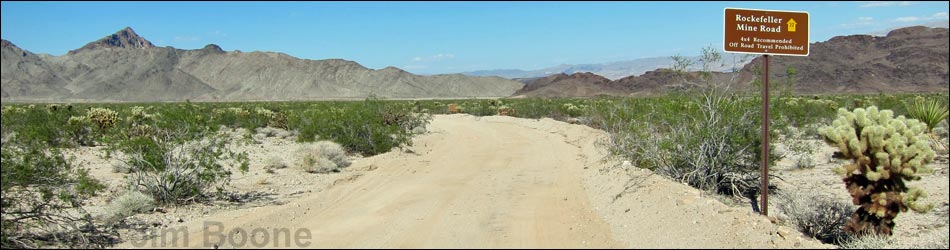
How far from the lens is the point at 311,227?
7887mm

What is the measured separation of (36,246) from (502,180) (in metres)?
7.38

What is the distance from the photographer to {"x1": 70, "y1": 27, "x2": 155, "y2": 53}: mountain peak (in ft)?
436

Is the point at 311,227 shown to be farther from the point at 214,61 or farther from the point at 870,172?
the point at 214,61

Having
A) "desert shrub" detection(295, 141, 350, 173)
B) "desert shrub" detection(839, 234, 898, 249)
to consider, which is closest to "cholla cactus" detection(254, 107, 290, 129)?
"desert shrub" detection(295, 141, 350, 173)

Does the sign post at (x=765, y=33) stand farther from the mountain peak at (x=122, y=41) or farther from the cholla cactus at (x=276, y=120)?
the mountain peak at (x=122, y=41)

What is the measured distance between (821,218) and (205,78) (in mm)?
126385

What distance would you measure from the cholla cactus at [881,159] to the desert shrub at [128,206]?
348 inches

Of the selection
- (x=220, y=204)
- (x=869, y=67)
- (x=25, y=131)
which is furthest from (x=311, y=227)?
(x=869, y=67)

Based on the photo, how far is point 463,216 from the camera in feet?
27.1

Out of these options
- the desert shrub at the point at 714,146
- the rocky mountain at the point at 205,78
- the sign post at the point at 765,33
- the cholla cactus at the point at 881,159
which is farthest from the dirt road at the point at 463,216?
the rocky mountain at the point at 205,78

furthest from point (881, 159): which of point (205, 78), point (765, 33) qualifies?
point (205, 78)

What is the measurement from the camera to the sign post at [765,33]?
7.55 metres

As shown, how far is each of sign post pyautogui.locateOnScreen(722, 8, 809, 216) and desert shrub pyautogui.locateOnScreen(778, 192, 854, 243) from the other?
5.79ft

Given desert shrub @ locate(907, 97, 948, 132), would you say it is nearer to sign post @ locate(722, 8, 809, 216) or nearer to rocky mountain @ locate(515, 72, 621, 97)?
sign post @ locate(722, 8, 809, 216)
